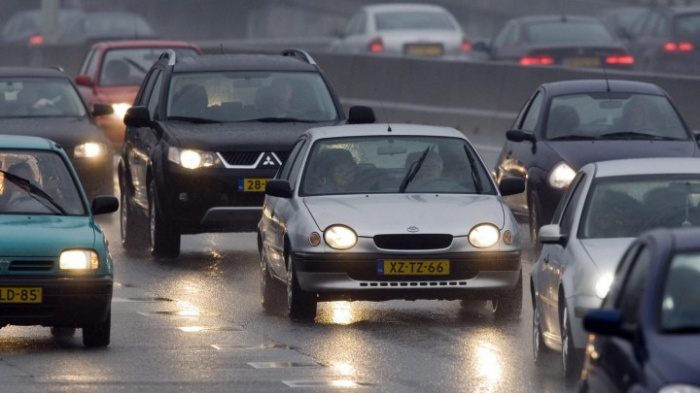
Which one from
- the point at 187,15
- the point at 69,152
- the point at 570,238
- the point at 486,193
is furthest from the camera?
the point at 187,15

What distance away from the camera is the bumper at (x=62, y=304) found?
42.3 ft

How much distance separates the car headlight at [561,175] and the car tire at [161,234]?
332 centimetres

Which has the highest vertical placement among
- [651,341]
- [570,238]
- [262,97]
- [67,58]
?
[651,341]

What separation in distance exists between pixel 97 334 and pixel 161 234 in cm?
584

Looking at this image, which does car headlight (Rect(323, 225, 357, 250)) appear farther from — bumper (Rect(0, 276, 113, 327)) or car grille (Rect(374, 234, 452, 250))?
bumper (Rect(0, 276, 113, 327))

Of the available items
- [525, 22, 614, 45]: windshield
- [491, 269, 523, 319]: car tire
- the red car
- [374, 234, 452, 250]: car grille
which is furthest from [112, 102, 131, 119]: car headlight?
[374, 234, 452, 250]: car grille

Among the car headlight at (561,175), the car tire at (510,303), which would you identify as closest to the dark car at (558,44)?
the car headlight at (561,175)

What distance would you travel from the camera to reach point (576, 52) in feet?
116

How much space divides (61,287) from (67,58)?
97.2 feet

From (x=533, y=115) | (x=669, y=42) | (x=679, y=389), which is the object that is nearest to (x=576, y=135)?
(x=533, y=115)

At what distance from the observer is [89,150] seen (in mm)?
22516

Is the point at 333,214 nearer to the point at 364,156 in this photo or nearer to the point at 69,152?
the point at 364,156

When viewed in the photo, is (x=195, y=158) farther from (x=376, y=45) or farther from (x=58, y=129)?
(x=376, y=45)

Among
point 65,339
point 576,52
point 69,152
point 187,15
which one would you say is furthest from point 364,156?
point 187,15
